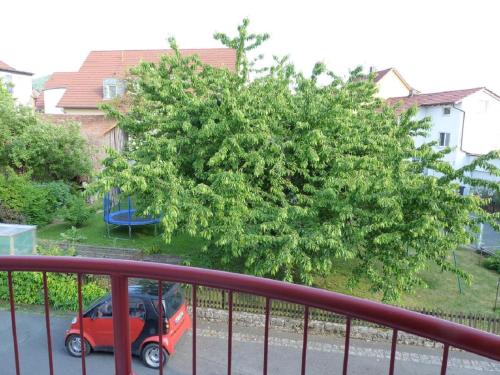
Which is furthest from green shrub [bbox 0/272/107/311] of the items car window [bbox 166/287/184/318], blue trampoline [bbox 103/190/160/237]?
blue trampoline [bbox 103/190/160/237]

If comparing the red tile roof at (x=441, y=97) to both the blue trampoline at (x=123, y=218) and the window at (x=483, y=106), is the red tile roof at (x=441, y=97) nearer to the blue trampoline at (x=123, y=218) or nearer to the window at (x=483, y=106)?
the window at (x=483, y=106)

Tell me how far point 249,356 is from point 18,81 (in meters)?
33.3

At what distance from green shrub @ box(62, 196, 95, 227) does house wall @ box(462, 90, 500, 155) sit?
2000 centimetres

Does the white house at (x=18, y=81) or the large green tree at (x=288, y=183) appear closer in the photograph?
the large green tree at (x=288, y=183)

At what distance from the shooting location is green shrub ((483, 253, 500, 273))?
484 inches

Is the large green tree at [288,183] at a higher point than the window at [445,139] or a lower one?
lower

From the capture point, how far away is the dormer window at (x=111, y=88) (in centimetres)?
2438

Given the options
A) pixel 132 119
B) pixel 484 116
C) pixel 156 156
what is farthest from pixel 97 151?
pixel 484 116

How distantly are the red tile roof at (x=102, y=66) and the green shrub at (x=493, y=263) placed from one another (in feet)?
60.6

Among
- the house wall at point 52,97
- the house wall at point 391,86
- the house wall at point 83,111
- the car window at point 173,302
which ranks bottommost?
the car window at point 173,302

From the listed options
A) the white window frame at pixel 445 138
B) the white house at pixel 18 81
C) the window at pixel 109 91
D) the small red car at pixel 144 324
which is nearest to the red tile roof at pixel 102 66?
the window at pixel 109 91

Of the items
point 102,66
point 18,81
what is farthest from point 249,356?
point 18,81

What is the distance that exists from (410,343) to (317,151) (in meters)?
4.48

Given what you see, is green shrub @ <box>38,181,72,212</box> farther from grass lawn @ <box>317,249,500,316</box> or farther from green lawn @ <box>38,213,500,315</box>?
grass lawn @ <box>317,249,500,316</box>
